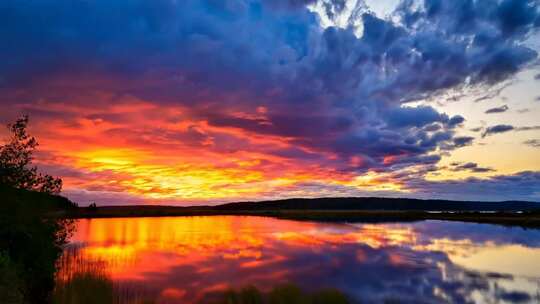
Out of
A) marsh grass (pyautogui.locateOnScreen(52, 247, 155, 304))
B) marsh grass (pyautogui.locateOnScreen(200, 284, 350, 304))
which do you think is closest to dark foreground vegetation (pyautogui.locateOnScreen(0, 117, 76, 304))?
marsh grass (pyautogui.locateOnScreen(52, 247, 155, 304))

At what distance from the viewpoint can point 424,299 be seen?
22.0 m

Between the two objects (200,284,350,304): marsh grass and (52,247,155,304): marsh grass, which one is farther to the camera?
(52,247,155,304): marsh grass

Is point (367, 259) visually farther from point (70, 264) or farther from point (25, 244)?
point (25, 244)

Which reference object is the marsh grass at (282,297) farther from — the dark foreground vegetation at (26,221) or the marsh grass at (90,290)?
the dark foreground vegetation at (26,221)

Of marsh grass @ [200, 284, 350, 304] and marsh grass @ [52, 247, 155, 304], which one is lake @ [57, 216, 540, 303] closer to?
marsh grass @ [52, 247, 155, 304]

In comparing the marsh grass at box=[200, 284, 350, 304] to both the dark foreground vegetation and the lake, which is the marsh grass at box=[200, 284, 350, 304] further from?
the dark foreground vegetation

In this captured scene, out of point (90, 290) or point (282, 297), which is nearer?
point (282, 297)

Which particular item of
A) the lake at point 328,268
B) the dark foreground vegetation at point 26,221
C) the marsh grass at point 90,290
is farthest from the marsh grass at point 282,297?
the dark foreground vegetation at point 26,221

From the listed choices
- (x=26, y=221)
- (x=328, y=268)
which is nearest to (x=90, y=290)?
(x=26, y=221)

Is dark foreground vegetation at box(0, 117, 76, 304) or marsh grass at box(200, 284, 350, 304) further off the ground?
dark foreground vegetation at box(0, 117, 76, 304)

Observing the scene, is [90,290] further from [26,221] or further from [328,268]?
[328,268]

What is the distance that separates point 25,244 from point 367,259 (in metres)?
28.6

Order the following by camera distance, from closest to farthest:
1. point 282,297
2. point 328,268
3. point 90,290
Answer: point 282,297, point 90,290, point 328,268

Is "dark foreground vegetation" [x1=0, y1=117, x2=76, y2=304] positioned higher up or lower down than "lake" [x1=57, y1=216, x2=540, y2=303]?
higher up
